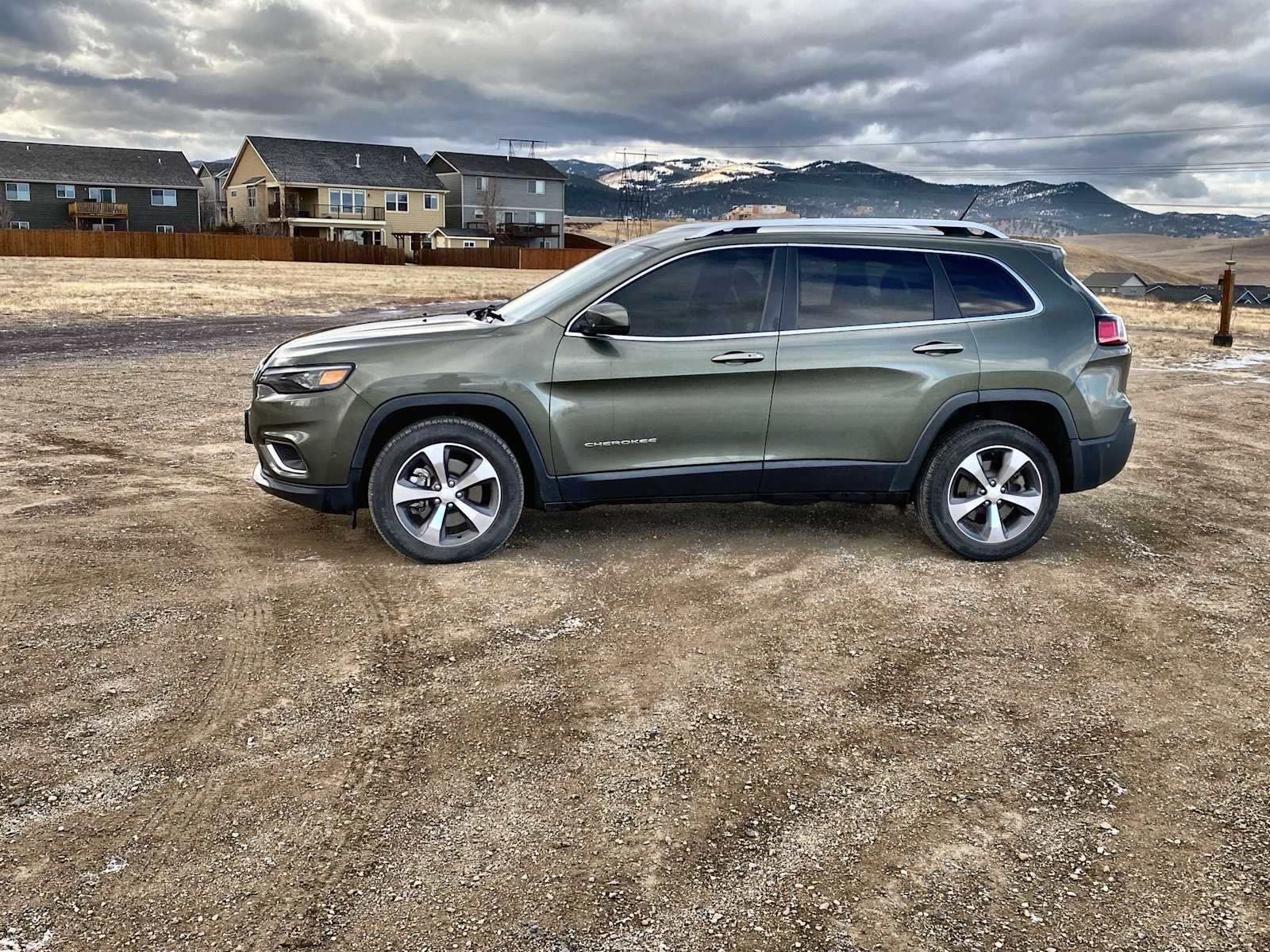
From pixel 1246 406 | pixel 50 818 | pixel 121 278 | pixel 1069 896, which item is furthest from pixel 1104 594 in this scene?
pixel 121 278

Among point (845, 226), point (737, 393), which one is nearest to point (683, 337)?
point (737, 393)

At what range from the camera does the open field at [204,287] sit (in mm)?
22419

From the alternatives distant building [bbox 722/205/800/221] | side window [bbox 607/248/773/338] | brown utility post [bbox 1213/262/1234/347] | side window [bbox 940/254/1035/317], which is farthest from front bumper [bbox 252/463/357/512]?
brown utility post [bbox 1213/262/1234/347]

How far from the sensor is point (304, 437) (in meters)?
5.44

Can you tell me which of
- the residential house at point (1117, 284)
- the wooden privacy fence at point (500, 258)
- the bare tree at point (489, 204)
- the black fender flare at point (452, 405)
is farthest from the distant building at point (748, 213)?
the residential house at point (1117, 284)

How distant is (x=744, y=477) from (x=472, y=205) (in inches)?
3166

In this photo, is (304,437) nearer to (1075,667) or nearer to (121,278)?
(1075,667)

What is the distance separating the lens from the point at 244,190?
7506 cm

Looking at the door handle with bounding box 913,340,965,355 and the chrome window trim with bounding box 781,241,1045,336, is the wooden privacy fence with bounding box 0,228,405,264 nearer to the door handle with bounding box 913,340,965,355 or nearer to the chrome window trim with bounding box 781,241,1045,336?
the chrome window trim with bounding box 781,241,1045,336

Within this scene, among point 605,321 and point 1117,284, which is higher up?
point 1117,284

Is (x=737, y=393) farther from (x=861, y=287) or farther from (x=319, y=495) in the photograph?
(x=319, y=495)

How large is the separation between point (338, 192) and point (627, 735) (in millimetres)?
73392

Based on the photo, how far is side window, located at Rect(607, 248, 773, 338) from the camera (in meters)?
5.60

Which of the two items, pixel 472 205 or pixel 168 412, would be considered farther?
pixel 472 205
